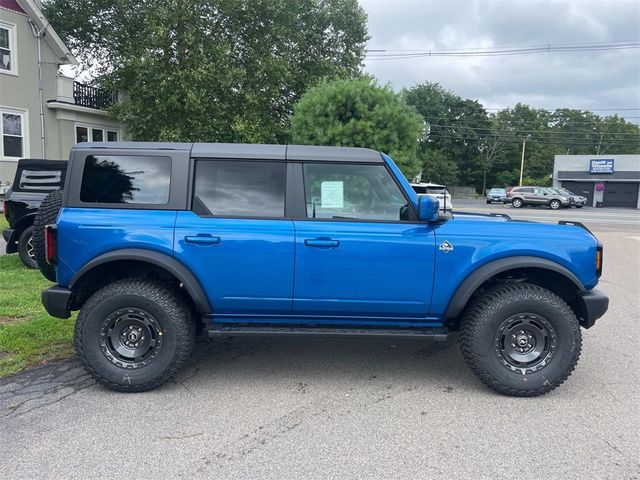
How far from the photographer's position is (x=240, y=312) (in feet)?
13.0

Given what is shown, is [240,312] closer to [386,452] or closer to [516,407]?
[386,452]

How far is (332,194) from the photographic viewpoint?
4.02 m

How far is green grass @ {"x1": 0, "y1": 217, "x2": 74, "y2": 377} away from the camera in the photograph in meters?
4.41

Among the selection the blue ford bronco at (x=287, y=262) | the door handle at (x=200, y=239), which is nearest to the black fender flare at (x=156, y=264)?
the blue ford bronco at (x=287, y=262)

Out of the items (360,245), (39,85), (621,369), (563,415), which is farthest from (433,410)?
(39,85)

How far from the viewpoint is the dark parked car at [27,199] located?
25.8 feet

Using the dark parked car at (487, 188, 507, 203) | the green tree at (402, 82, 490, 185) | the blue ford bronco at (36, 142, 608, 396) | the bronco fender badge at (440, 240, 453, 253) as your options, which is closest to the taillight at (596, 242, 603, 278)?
the blue ford bronco at (36, 142, 608, 396)

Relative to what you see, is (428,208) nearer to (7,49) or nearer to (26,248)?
(26,248)

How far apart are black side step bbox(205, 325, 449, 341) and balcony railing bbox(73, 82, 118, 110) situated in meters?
21.1

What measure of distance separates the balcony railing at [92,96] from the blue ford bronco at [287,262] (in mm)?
20490

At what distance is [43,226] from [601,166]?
52034 millimetres

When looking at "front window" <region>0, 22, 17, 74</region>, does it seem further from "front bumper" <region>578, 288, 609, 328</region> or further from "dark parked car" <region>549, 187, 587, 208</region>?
"dark parked car" <region>549, 187, 587, 208</region>

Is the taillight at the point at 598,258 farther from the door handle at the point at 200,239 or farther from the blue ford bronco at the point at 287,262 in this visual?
the door handle at the point at 200,239

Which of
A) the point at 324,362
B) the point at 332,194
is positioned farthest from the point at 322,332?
the point at 332,194
